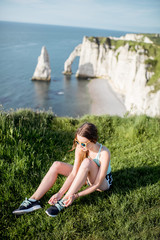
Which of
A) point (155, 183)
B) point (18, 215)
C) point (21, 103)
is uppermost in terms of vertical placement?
point (155, 183)

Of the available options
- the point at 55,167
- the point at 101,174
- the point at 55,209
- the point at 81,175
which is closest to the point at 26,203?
the point at 55,209

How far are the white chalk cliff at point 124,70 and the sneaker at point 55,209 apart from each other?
16.8m

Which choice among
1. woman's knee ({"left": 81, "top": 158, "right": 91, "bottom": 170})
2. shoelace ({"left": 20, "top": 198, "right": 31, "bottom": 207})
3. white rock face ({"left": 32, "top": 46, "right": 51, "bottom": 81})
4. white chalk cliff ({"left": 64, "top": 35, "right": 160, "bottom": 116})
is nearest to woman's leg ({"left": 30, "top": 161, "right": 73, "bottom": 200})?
shoelace ({"left": 20, "top": 198, "right": 31, "bottom": 207})

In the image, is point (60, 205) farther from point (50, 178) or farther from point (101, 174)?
point (101, 174)

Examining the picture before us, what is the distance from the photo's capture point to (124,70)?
4256 centimetres

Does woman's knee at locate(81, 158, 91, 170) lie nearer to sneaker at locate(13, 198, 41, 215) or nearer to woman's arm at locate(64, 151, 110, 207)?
woman's arm at locate(64, 151, 110, 207)

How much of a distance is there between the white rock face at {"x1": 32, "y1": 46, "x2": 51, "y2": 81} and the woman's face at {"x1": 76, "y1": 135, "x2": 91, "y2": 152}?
175 ft

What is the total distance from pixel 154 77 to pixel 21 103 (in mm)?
25316

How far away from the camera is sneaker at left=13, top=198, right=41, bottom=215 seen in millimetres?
2867

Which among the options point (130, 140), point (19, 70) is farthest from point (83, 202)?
point (19, 70)

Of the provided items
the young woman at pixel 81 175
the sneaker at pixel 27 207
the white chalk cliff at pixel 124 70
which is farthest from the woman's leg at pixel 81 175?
the white chalk cliff at pixel 124 70

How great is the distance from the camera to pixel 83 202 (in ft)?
10.4

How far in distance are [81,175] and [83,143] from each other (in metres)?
0.48

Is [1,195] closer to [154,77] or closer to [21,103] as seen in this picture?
[154,77]
